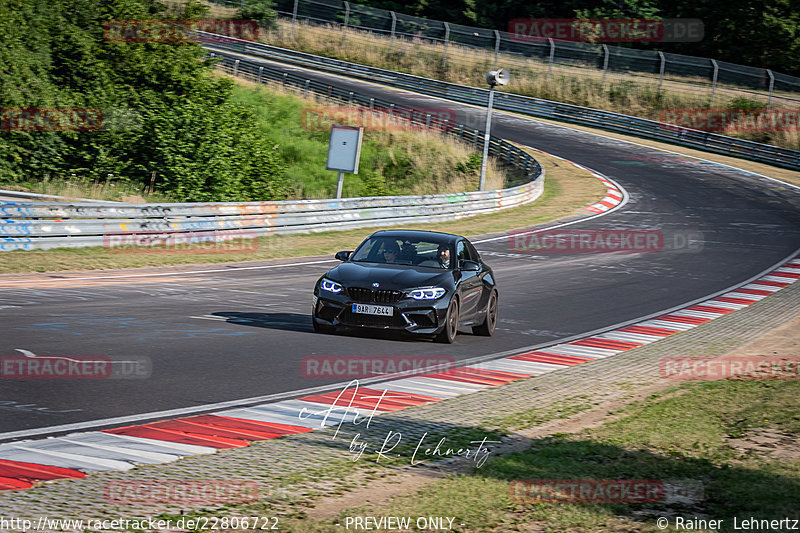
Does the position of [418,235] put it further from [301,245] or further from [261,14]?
[261,14]

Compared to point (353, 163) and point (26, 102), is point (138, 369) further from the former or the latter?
point (26, 102)

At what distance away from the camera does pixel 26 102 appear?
1117 inches

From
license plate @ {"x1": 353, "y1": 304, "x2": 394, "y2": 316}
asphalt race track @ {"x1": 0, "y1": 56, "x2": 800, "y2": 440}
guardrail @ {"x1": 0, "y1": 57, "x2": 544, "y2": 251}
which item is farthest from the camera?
guardrail @ {"x1": 0, "y1": 57, "x2": 544, "y2": 251}

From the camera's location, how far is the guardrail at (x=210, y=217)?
18.5 metres

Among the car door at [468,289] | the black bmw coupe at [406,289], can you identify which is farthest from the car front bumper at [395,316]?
the car door at [468,289]

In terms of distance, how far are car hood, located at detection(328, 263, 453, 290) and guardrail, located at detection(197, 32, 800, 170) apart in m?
40.1

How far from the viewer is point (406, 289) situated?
11773mm

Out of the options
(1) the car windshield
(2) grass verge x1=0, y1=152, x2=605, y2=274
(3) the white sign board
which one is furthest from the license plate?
(3) the white sign board

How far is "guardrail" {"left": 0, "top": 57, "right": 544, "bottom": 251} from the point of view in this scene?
18547 mm

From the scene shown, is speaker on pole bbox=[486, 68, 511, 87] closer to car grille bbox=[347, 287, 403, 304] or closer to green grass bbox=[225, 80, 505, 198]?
green grass bbox=[225, 80, 505, 198]

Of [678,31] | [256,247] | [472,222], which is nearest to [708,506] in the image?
[256,247]

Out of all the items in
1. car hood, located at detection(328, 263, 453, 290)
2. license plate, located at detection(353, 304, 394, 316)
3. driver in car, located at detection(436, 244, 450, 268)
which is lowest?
license plate, located at detection(353, 304, 394, 316)

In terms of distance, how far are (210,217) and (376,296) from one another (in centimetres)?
1137

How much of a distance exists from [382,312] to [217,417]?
416 centimetres
